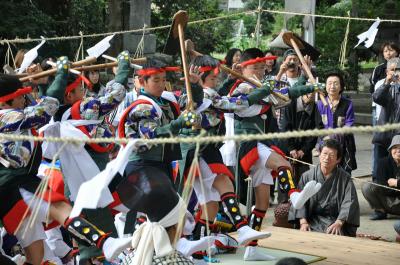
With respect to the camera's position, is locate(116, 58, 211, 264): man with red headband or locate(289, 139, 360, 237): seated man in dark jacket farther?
locate(289, 139, 360, 237): seated man in dark jacket

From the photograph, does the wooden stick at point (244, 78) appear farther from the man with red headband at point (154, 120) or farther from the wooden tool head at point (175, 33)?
the man with red headband at point (154, 120)

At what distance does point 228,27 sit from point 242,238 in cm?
1372

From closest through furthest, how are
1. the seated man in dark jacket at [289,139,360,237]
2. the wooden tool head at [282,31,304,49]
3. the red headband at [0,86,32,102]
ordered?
the red headband at [0,86,32,102] → the seated man in dark jacket at [289,139,360,237] → the wooden tool head at [282,31,304,49]

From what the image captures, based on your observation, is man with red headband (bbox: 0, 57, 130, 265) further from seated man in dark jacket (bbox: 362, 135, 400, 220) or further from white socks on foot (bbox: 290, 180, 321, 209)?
seated man in dark jacket (bbox: 362, 135, 400, 220)

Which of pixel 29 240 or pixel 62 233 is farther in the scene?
pixel 62 233

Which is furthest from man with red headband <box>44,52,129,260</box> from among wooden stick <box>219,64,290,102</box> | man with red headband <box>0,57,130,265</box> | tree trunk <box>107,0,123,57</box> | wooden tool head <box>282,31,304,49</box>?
tree trunk <box>107,0,123,57</box>

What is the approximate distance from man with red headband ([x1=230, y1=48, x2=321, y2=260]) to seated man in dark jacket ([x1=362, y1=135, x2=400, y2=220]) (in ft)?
5.72

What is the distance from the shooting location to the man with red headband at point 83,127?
5.43 metres

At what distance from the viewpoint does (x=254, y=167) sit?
6078mm

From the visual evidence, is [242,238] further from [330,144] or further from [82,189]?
[82,189]

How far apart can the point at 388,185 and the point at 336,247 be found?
5.85ft

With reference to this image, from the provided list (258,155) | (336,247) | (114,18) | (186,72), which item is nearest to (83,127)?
(186,72)

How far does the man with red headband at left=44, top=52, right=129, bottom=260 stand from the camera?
5426 millimetres

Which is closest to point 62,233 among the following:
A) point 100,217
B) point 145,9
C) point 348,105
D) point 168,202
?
point 100,217
